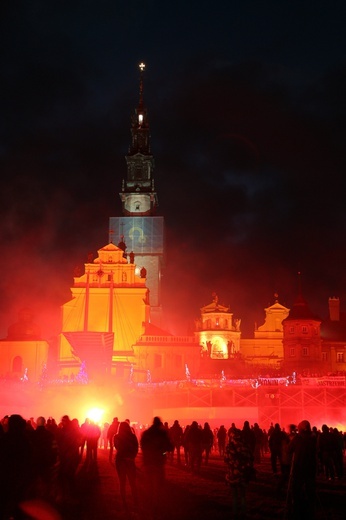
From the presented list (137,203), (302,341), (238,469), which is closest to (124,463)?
(238,469)

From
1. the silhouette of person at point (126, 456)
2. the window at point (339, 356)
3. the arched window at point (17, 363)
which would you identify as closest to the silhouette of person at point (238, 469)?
the silhouette of person at point (126, 456)

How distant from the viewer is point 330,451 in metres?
17.7

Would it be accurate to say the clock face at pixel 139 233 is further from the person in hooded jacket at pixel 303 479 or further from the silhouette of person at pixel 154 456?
the person in hooded jacket at pixel 303 479

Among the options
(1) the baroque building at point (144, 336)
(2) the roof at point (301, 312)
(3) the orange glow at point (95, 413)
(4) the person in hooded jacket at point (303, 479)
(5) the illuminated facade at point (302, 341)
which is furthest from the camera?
(2) the roof at point (301, 312)

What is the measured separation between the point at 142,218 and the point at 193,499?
6882 centimetres

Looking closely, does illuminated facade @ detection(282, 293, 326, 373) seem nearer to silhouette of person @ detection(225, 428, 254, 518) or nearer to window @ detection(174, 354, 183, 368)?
window @ detection(174, 354, 183, 368)

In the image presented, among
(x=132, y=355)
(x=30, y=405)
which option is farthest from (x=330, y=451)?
(x=132, y=355)

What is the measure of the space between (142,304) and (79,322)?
21.9 ft

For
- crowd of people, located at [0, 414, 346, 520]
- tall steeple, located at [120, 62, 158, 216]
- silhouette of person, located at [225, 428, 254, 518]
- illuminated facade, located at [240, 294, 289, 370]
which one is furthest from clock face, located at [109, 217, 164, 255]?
silhouette of person, located at [225, 428, 254, 518]

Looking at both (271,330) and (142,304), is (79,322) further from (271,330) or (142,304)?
(271,330)

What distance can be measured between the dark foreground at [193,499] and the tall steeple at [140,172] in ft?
221

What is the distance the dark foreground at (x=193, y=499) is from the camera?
35.7ft

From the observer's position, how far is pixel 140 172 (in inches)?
3504

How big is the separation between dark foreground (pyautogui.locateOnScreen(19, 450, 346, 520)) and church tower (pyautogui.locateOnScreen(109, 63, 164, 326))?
53128 millimetres
